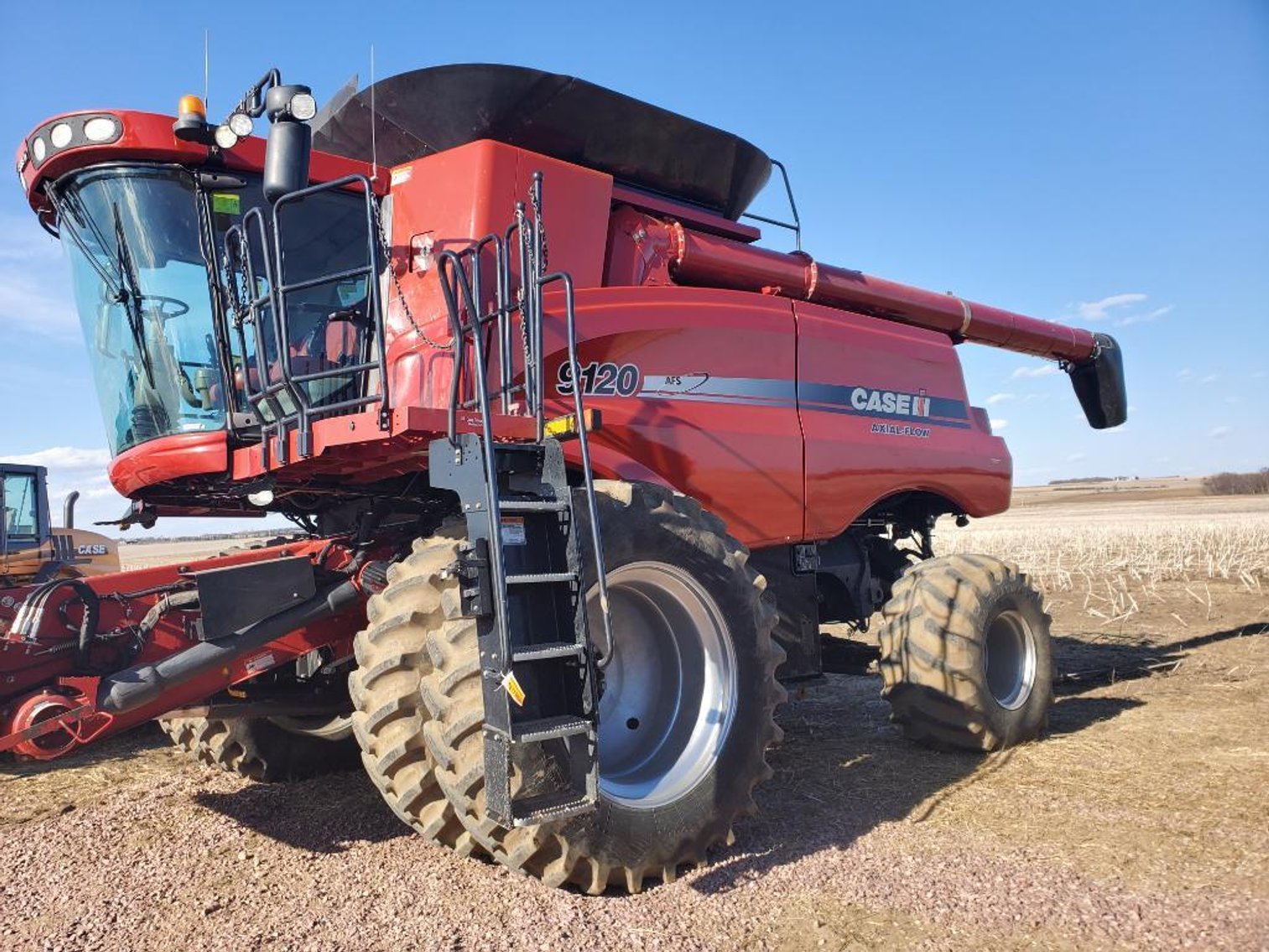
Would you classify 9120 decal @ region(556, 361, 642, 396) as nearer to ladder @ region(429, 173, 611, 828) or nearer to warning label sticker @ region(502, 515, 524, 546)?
ladder @ region(429, 173, 611, 828)

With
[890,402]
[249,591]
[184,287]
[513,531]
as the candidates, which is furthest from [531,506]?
[890,402]

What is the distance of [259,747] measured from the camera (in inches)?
207

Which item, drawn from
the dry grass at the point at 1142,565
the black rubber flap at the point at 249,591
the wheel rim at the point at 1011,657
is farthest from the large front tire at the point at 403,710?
the dry grass at the point at 1142,565

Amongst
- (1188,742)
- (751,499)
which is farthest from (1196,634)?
(751,499)

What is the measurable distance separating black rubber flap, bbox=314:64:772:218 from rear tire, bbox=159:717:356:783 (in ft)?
10.1

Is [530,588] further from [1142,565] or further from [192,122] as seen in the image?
[1142,565]

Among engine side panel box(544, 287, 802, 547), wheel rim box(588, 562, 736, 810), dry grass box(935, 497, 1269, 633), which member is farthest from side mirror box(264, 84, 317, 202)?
dry grass box(935, 497, 1269, 633)

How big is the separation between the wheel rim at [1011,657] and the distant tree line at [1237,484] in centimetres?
6471

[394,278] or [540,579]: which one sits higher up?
[394,278]

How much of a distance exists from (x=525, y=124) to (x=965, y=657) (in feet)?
12.5

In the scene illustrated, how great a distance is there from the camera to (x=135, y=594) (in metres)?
4.27

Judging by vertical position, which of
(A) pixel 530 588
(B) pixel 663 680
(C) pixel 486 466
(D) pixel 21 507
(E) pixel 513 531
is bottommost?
(B) pixel 663 680

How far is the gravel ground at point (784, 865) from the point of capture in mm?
3191

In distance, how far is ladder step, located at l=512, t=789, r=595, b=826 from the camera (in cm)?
306
